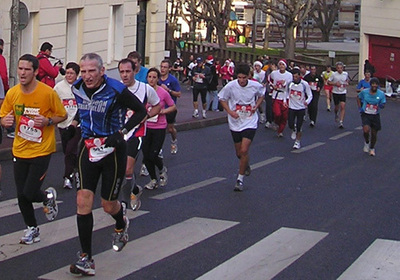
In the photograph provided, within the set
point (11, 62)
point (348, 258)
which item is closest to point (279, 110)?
point (11, 62)

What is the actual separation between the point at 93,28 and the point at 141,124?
672 inches

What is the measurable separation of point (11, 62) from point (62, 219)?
29.6ft

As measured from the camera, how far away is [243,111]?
43.2ft

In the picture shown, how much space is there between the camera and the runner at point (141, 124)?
→ 34.2 ft

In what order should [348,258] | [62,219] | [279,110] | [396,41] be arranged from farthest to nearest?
[396,41] < [279,110] < [62,219] < [348,258]

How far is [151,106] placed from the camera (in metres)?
10.5

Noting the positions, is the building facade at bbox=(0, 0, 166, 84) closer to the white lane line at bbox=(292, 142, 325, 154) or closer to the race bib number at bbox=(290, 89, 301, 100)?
the race bib number at bbox=(290, 89, 301, 100)

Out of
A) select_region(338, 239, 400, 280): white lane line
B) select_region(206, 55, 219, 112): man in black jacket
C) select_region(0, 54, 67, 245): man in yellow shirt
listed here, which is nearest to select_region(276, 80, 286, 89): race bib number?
select_region(206, 55, 219, 112): man in black jacket

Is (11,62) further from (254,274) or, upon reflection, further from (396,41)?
(396,41)

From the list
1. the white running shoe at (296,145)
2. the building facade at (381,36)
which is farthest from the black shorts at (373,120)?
the building facade at (381,36)

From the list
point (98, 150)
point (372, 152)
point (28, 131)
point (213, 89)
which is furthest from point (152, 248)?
point (213, 89)

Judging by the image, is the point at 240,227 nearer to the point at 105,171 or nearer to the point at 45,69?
the point at 105,171

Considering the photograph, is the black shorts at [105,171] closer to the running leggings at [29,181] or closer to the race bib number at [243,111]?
the running leggings at [29,181]

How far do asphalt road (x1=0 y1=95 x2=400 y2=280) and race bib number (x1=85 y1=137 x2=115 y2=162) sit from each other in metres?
0.99
